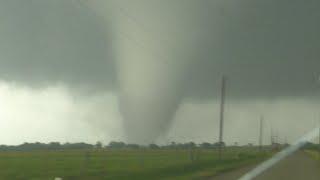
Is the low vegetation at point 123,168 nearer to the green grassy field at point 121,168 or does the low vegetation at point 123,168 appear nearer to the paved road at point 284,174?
the green grassy field at point 121,168

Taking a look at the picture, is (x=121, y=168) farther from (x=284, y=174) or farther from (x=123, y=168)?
(x=284, y=174)

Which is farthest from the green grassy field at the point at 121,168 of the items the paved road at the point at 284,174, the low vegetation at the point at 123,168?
the paved road at the point at 284,174

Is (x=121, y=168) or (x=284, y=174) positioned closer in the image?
(x=284, y=174)

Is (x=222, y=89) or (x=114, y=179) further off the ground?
(x=222, y=89)

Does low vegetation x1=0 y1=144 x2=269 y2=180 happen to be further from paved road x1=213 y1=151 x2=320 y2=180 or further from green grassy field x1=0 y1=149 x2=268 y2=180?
paved road x1=213 y1=151 x2=320 y2=180

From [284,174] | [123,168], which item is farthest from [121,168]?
[284,174]

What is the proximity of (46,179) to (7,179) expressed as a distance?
314 cm

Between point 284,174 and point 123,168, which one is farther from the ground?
point 123,168

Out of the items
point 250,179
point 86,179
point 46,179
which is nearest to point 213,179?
point 250,179

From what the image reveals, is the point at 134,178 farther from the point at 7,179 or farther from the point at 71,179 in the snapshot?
the point at 7,179

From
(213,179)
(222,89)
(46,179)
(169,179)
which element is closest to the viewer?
(213,179)

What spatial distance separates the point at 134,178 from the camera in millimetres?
35656

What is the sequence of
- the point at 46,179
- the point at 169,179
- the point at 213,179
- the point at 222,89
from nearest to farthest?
the point at 213,179 → the point at 169,179 → the point at 46,179 → the point at 222,89

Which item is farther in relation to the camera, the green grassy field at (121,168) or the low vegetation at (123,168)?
the low vegetation at (123,168)
